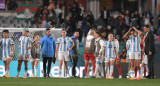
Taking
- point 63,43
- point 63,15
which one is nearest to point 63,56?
point 63,43

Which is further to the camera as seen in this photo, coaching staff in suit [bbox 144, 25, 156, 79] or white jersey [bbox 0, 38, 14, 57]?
white jersey [bbox 0, 38, 14, 57]

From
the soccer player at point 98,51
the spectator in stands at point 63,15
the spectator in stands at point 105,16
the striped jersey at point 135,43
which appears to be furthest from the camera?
the spectator in stands at point 105,16

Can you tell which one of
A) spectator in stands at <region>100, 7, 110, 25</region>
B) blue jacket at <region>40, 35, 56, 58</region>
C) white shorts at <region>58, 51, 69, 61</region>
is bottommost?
white shorts at <region>58, 51, 69, 61</region>

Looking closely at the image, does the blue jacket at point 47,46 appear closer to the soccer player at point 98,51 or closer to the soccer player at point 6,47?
the soccer player at point 6,47

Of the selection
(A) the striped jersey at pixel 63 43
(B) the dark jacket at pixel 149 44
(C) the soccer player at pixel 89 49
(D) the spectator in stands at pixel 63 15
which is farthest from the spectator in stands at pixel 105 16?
→ (B) the dark jacket at pixel 149 44

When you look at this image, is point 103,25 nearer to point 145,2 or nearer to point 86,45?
point 145,2

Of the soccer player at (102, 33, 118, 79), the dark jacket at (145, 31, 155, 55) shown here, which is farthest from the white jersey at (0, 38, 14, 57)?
the dark jacket at (145, 31, 155, 55)

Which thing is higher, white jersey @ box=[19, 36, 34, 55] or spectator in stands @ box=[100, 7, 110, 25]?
spectator in stands @ box=[100, 7, 110, 25]

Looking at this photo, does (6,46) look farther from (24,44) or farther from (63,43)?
(63,43)

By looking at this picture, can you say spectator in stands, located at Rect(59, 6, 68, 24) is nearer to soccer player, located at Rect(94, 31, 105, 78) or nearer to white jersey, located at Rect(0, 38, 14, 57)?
soccer player, located at Rect(94, 31, 105, 78)

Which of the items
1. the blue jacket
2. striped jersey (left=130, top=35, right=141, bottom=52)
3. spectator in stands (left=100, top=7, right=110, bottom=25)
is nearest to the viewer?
striped jersey (left=130, top=35, right=141, bottom=52)

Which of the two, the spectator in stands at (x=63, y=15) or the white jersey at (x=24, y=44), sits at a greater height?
the spectator in stands at (x=63, y=15)

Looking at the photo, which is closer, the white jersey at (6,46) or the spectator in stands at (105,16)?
the white jersey at (6,46)

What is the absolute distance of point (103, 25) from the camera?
33594mm
